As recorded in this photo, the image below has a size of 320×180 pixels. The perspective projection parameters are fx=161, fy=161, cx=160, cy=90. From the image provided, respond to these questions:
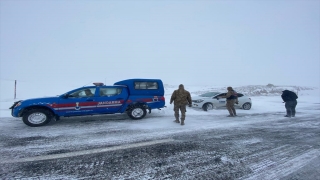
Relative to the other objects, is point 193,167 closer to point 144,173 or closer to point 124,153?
point 144,173

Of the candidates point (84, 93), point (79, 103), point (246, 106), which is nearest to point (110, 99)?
point (84, 93)

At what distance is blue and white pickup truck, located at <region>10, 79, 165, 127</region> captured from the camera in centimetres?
621

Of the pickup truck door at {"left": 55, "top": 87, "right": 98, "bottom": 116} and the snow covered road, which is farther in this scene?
the pickup truck door at {"left": 55, "top": 87, "right": 98, "bottom": 116}

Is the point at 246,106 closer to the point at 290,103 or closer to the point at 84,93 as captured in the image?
the point at 290,103

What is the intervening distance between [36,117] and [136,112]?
3.89m

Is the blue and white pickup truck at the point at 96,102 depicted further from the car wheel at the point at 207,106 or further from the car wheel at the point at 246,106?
the car wheel at the point at 246,106

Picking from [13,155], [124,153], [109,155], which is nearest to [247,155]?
[124,153]

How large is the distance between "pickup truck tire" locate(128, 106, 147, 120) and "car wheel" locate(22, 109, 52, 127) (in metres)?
3.23

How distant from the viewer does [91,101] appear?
6863 millimetres

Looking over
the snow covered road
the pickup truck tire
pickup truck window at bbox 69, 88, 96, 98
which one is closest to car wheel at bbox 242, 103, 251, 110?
the snow covered road

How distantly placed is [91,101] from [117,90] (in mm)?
1201

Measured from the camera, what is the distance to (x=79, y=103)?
6.70m

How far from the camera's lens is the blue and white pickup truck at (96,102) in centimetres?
621

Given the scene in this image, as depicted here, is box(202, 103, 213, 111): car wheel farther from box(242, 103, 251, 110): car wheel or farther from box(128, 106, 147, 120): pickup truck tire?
box(128, 106, 147, 120): pickup truck tire
